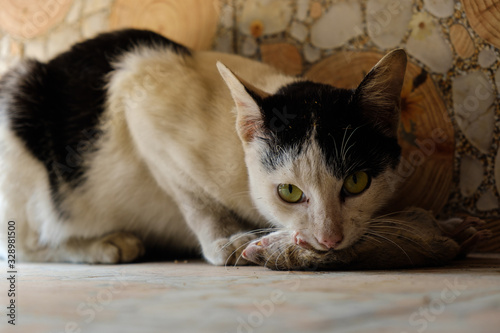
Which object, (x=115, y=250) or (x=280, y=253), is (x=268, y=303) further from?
(x=115, y=250)

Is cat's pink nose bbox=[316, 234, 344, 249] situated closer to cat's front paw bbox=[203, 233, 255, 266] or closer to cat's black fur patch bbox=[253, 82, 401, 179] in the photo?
cat's black fur patch bbox=[253, 82, 401, 179]

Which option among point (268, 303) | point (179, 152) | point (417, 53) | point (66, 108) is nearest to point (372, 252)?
point (268, 303)

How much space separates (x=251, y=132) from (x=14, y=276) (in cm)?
80

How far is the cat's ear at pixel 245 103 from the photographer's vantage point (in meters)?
1.37

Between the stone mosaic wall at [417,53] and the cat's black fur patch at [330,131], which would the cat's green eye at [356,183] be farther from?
the stone mosaic wall at [417,53]

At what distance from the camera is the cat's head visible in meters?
1.28

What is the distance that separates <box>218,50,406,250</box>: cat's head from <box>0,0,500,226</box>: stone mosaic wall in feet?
1.45

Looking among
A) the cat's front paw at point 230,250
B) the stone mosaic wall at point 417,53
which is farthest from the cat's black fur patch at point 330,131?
the stone mosaic wall at point 417,53

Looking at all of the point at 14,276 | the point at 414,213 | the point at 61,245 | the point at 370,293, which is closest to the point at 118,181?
the point at 61,245

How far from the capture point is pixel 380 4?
1906 mm

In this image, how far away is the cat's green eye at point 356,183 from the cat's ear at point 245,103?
0.31 metres

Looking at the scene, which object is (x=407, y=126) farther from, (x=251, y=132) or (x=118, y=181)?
(x=118, y=181)

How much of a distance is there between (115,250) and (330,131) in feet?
3.12

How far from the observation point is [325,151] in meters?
1.28
